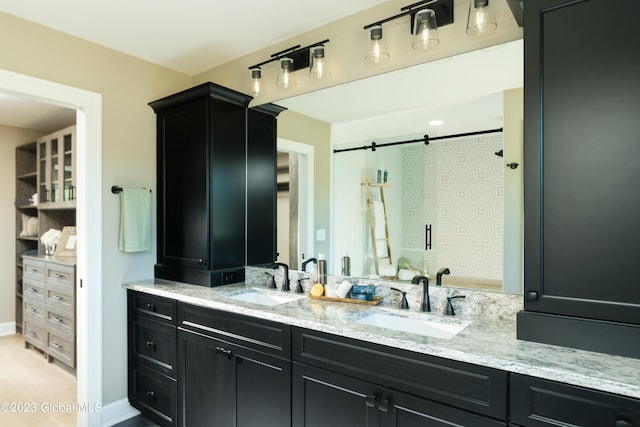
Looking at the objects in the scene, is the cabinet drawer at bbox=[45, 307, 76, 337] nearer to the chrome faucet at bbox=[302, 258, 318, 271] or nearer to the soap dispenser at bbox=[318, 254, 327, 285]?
the chrome faucet at bbox=[302, 258, 318, 271]

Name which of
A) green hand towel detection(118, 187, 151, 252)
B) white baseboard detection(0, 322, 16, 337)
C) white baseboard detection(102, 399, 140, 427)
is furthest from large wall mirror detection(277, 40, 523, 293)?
white baseboard detection(0, 322, 16, 337)

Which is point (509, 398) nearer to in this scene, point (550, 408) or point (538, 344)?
point (550, 408)

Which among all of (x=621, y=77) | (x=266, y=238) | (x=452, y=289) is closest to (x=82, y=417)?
(x=266, y=238)

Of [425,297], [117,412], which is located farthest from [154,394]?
[425,297]

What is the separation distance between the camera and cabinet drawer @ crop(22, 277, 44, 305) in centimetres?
397

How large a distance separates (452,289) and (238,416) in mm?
1276

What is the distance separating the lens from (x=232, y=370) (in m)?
2.08

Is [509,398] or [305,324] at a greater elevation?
[305,324]

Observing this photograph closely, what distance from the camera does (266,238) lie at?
280cm

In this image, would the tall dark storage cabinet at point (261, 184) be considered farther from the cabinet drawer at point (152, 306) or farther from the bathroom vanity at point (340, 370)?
the cabinet drawer at point (152, 306)

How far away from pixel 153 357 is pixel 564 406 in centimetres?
234

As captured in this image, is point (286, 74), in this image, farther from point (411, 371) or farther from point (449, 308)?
point (411, 371)

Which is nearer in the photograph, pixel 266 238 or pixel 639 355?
pixel 639 355

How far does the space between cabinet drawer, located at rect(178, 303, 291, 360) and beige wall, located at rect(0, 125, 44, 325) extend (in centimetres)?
375
